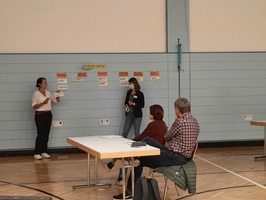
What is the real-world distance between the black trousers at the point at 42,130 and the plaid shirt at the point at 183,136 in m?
3.85

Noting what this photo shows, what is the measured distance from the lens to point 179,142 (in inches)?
156

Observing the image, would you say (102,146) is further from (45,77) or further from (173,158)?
(45,77)

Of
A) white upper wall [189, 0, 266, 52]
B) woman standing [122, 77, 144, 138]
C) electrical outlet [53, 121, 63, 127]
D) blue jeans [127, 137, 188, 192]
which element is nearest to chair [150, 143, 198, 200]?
blue jeans [127, 137, 188, 192]

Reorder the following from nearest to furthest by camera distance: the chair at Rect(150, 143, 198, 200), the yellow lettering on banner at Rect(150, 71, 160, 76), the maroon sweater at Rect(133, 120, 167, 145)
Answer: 1. the chair at Rect(150, 143, 198, 200)
2. the maroon sweater at Rect(133, 120, 167, 145)
3. the yellow lettering on banner at Rect(150, 71, 160, 76)

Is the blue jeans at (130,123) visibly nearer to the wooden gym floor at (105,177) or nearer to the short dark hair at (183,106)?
the wooden gym floor at (105,177)

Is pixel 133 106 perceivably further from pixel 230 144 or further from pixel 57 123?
pixel 230 144

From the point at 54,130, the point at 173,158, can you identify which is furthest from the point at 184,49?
the point at 173,158

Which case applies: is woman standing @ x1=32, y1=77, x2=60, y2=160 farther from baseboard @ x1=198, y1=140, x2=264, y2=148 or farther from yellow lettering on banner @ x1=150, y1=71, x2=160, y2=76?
baseboard @ x1=198, y1=140, x2=264, y2=148

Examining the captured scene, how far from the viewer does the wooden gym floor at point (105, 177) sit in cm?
456

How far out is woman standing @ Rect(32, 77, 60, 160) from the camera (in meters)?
7.28

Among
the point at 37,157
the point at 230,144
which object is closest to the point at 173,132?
the point at 37,157

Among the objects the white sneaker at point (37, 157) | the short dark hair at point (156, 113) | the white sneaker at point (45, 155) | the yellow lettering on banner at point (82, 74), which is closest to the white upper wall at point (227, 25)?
the yellow lettering on banner at point (82, 74)

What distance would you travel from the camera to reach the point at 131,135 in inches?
319

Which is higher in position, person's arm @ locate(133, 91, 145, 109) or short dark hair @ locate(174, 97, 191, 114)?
short dark hair @ locate(174, 97, 191, 114)
